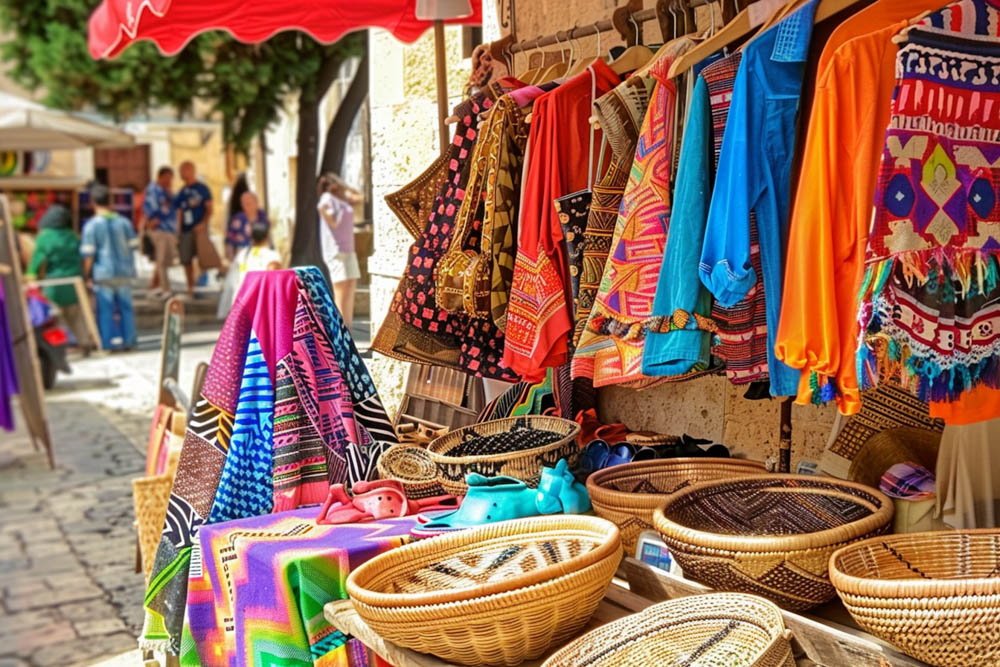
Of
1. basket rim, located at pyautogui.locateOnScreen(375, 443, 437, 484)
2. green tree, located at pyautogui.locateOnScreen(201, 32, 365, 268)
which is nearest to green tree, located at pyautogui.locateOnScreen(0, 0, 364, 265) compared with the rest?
green tree, located at pyautogui.locateOnScreen(201, 32, 365, 268)

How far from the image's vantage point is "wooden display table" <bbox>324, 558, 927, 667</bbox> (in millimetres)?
2068

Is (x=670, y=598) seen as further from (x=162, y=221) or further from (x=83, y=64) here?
(x=162, y=221)

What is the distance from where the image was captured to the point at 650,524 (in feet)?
8.87

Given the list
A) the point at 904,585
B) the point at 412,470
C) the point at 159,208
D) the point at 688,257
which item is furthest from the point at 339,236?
the point at 159,208

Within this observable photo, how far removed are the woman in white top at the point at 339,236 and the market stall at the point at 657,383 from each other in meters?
3.83

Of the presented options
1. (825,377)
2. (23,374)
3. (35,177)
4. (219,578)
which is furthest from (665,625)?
(35,177)

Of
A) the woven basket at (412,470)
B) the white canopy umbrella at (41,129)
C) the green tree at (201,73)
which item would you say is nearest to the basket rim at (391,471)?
the woven basket at (412,470)

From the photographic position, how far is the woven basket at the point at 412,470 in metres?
3.23

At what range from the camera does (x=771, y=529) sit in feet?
8.48

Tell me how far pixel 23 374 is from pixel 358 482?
5527mm

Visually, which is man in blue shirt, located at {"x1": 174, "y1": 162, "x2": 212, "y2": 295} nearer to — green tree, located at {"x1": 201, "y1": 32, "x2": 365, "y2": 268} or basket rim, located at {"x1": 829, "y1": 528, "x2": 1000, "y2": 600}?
Result: green tree, located at {"x1": 201, "y1": 32, "x2": 365, "y2": 268}

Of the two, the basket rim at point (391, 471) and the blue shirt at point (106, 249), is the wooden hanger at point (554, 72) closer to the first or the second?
the basket rim at point (391, 471)

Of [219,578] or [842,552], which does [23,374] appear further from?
[842,552]

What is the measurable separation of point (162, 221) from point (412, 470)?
16027 mm
